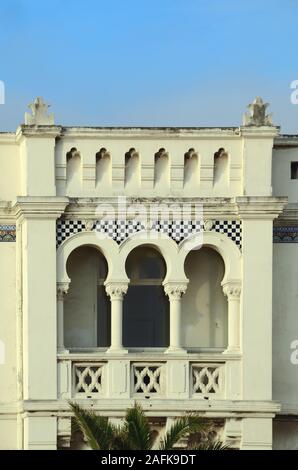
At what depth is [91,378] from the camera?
120 ft

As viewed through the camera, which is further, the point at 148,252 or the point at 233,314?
the point at 148,252

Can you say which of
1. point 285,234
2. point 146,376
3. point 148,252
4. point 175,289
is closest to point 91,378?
point 146,376

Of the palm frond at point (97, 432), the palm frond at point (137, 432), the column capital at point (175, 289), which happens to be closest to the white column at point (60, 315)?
the column capital at point (175, 289)

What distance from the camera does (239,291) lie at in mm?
36688

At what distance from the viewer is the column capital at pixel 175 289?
36625 millimetres

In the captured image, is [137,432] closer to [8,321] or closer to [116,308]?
[116,308]

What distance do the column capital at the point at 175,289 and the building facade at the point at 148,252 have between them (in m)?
0.03

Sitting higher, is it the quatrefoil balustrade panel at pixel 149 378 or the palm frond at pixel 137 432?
the quatrefoil balustrade panel at pixel 149 378

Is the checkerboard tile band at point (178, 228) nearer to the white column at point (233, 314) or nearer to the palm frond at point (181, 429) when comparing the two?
the white column at point (233, 314)

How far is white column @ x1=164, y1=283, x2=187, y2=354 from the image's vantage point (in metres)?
36.6

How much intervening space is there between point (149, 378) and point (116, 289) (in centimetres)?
177

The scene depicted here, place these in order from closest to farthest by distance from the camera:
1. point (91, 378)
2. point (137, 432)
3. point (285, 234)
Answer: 1. point (137, 432)
2. point (91, 378)
3. point (285, 234)

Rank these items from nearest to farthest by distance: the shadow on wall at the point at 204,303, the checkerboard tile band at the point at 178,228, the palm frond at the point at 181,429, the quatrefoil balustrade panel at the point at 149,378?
the palm frond at the point at 181,429
the quatrefoil balustrade panel at the point at 149,378
the checkerboard tile band at the point at 178,228
the shadow on wall at the point at 204,303

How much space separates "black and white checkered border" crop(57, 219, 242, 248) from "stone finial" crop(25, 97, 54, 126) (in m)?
1.86
